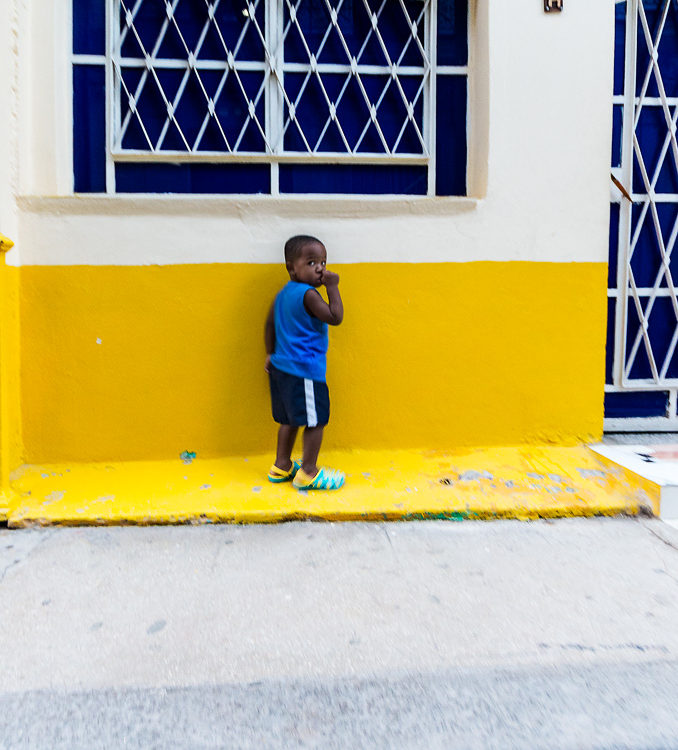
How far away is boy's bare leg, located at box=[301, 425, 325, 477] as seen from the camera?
346cm

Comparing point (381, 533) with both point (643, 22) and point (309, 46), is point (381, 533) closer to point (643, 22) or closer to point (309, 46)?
point (309, 46)

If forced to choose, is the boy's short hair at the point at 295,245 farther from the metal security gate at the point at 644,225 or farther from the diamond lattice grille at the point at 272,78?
the metal security gate at the point at 644,225

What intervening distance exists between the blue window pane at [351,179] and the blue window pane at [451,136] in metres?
0.14

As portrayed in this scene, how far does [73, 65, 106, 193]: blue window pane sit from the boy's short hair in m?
1.41

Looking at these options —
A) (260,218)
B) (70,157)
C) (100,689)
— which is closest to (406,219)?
(260,218)

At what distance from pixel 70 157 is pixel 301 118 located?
1471 mm

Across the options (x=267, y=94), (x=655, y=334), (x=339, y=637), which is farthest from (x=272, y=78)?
(x=339, y=637)

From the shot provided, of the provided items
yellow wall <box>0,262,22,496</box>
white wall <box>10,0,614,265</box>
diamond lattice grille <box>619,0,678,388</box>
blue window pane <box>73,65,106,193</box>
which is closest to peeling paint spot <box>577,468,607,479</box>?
diamond lattice grille <box>619,0,678,388</box>

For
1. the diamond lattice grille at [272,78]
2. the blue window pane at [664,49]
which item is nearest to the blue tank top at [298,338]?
the diamond lattice grille at [272,78]

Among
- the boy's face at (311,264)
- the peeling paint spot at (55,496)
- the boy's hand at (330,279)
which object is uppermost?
the boy's face at (311,264)

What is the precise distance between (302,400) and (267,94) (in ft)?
6.67

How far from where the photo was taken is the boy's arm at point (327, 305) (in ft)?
10.9

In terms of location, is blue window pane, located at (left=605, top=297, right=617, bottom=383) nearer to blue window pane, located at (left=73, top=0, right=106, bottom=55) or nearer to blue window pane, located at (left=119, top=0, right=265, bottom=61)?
blue window pane, located at (left=119, top=0, right=265, bottom=61)

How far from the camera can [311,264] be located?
3459 millimetres
